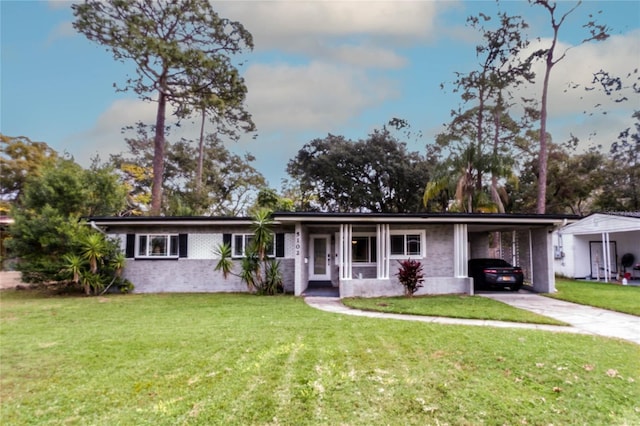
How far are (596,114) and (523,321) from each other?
73.6ft

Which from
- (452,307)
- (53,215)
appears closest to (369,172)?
(452,307)

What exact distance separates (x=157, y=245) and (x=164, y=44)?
10703mm

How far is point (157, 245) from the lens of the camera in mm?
13211

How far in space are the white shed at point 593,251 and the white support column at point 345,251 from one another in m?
12.2

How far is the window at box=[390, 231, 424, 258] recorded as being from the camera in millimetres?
12773

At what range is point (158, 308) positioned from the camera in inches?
371

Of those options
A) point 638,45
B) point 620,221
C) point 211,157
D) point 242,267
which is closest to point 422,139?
point 638,45

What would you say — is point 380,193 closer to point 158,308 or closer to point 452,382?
point 158,308

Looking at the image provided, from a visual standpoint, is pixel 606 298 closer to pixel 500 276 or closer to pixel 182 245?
pixel 500 276

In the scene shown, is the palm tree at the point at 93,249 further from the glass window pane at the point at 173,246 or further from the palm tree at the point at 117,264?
the glass window pane at the point at 173,246

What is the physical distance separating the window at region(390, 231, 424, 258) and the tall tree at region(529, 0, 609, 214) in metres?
9.10

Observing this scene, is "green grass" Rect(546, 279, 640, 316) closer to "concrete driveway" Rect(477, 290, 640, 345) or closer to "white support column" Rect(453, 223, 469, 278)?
"concrete driveway" Rect(477, 290, 640, 345)

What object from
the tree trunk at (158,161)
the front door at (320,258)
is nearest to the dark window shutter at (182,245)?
the front door at (320,258)

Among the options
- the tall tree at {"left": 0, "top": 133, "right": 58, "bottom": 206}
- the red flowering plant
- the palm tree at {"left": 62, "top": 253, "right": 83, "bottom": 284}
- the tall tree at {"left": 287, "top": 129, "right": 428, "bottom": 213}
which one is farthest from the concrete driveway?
the tall tree at {"left": 0, "top": 133, "right": 58, "bottom": 206}
